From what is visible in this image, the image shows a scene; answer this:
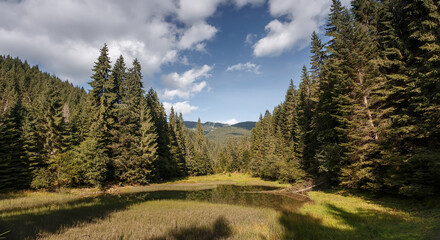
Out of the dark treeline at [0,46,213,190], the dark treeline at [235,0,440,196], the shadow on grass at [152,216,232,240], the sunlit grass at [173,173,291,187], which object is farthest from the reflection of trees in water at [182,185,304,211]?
the sunlit grass at [173,173,291,187]

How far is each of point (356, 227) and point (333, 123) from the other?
16.8m

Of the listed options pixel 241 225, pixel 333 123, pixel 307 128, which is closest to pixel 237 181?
pixel 307 128

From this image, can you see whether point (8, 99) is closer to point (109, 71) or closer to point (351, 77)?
point (109, 71)

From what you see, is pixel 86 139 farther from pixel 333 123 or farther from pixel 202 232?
pixel 333 123

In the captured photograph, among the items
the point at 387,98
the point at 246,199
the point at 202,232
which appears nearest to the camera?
the point at 202,232

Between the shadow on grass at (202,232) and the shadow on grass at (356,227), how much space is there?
3218 mm

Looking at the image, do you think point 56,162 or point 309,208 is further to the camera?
point 56,162

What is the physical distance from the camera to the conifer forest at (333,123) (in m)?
14.4

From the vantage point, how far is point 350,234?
32.2 feet

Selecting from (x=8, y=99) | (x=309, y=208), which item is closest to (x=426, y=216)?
(x=309, y=208)

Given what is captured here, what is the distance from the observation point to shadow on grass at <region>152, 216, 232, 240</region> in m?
9.45

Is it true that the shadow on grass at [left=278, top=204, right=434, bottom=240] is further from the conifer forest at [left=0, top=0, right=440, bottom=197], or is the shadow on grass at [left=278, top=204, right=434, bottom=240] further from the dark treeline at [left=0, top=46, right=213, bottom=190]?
the dark treeline at [left=0, top=46, right=213, bottom=190]

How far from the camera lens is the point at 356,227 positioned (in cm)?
1098

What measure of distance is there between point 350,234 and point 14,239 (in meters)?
15.0
